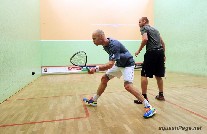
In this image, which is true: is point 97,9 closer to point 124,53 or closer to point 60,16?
point 60,16

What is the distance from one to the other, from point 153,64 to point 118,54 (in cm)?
86

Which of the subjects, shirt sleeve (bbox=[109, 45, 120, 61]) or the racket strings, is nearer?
shirt sleeve (bbox=[109, 45, 120, 61])

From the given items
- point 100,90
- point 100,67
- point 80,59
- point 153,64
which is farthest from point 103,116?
point 153,64

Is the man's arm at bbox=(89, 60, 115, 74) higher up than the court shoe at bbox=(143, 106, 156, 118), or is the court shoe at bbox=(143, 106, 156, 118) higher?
the man's arm at bbox=(89, 60, 115, 74)

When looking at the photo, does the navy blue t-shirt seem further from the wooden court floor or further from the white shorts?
the wooden court floor

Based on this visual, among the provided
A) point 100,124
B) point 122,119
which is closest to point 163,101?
point 122,119

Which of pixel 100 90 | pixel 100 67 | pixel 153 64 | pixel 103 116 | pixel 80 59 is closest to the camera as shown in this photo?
pixel 100 67

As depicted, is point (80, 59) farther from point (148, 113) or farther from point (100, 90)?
point (148, 113)

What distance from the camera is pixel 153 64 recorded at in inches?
123

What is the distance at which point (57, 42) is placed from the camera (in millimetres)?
7949

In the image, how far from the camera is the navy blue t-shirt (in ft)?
8.02

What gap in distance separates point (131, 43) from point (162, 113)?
20.1ft

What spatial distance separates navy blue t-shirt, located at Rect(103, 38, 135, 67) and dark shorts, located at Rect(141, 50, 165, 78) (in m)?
0.50

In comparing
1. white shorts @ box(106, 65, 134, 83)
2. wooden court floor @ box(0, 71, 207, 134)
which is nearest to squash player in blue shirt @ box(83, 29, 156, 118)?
white shorts @ box(106, 65, 134, 83)
